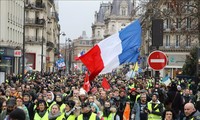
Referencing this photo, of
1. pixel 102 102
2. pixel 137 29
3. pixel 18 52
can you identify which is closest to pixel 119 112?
pixel 102 102

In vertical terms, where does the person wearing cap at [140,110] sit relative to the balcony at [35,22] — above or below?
below

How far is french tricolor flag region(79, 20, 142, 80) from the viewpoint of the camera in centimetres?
1731

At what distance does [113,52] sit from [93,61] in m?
0.82

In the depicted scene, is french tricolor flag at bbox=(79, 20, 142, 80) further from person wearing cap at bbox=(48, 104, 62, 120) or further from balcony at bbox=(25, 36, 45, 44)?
balcony at bbox=(25, 36, 45, 44)

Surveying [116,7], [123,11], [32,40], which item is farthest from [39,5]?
[116,7]

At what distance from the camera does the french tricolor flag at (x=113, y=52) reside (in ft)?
56.8

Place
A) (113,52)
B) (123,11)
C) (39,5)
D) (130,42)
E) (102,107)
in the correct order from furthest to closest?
1. (123,11)
2. (39,5)
3. (130,42)
4. (113,52)
5. (102,107)

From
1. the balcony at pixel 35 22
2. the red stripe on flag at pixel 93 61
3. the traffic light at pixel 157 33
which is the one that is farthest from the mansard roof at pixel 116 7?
the traffic light at pixel 157 33

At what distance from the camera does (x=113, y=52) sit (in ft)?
59.0

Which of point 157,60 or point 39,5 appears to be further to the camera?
point 39,5

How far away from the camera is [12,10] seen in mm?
57656

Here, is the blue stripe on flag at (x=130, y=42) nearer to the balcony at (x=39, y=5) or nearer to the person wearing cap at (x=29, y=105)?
the person wearing cap at (x=29, y=105)

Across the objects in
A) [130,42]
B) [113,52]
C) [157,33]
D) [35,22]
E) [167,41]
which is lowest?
[113,52]

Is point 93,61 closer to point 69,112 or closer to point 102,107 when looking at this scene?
point 102,107
